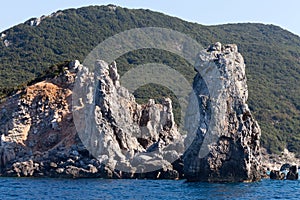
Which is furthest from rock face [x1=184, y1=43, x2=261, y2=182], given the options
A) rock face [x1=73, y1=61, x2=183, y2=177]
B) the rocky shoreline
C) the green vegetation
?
the green vegetation

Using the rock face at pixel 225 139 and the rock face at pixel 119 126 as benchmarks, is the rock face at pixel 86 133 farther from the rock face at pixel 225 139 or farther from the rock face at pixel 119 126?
the rock face at pixel 225 139

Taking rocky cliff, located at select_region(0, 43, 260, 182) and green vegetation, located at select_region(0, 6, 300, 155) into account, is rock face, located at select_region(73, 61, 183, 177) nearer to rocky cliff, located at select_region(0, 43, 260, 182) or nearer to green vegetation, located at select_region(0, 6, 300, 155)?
rocky cliff, located at select_region(0, 43, 260, 182)

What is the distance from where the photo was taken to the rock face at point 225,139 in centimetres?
5270

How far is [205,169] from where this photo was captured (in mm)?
52656

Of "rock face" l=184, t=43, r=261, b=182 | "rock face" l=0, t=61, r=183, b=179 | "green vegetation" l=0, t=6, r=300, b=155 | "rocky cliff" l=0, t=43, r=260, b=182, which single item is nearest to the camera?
"rock face" l=184, t=43, r=261, b=182

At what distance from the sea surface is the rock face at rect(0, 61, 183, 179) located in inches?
146

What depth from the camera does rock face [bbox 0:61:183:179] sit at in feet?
202

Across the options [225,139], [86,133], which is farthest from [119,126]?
[225,139]

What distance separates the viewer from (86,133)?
6431 cm

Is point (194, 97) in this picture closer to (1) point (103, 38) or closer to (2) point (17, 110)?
(2) point (17, 110)

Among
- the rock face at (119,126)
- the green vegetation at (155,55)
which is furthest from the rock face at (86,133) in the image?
the green vegetation at (155,55)

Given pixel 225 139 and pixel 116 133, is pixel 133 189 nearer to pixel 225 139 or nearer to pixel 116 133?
pixel 225 139

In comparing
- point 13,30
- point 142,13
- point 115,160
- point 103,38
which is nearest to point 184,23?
point 142,13

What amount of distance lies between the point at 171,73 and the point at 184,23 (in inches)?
2212
